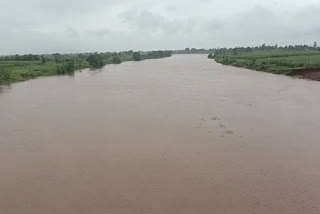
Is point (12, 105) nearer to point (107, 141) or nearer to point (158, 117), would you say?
point (158, 117)

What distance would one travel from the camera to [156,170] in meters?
7.66

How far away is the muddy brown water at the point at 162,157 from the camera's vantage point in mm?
6164

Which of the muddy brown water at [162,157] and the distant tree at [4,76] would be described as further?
the distant tree at [4,76]

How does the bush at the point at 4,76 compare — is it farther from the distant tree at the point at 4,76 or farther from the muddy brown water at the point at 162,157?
the muddy brown water at the point at 162,157

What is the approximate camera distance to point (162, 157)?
8.54m

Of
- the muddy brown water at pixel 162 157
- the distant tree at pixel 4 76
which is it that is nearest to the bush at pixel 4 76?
the distant tree at pixel 4 76

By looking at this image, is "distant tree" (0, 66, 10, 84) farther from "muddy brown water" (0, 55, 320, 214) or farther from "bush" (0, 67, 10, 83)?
"muddy brown water" (0, 55, 320, 214)

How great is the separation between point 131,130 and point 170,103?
4.86 meters

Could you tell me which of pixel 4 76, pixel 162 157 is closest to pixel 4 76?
pixel 4 76

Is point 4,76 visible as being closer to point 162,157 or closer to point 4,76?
point 4,76

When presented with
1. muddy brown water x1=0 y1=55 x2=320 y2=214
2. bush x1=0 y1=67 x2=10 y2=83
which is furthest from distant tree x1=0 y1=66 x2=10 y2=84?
muddy brown water x1=0 y1=55 x2=320 y2=214

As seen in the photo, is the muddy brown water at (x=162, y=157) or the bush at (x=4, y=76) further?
the bush at (x=4, y=76)

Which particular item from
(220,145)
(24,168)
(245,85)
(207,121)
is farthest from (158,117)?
(245,85)

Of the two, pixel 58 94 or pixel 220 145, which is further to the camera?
pixel 58 94
